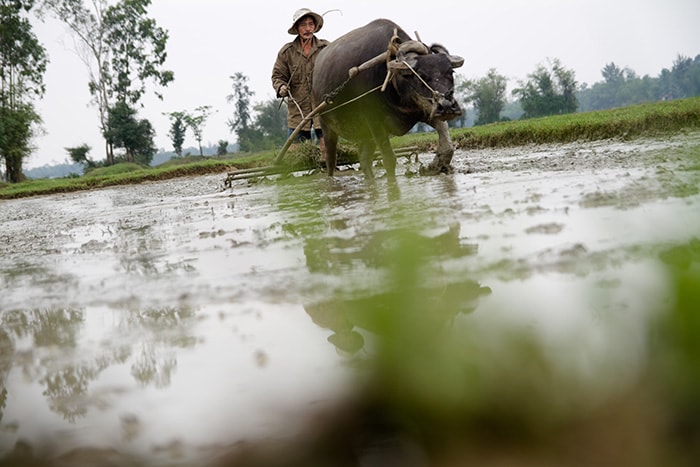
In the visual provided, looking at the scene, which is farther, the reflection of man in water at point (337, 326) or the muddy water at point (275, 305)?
the reflection of man in water at point (337, 326)

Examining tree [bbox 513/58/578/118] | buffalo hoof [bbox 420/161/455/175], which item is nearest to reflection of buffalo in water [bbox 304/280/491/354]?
buffalo hoof [bbox 420/161/455/175]

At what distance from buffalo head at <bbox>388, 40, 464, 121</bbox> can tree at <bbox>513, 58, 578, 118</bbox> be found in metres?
57.3

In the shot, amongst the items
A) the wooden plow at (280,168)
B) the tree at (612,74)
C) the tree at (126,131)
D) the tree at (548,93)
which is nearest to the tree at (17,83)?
the tree at (126,131)

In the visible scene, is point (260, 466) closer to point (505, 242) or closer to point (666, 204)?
point (505, 242)

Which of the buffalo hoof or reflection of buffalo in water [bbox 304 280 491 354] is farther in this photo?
the buffalo hoof

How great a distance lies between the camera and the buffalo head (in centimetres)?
366

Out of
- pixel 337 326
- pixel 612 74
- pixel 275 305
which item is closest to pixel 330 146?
pixel 275 305

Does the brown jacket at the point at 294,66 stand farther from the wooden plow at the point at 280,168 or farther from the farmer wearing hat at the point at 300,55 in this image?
the wooden plow at the point at 280,168

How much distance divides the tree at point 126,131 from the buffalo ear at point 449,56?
36126mm

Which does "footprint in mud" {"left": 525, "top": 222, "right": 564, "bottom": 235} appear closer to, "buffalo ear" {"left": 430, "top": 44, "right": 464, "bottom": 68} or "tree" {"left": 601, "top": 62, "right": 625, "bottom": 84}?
"buffalo ear" {"left": 430, "top": 44, "right": 464, "bottom": 68}

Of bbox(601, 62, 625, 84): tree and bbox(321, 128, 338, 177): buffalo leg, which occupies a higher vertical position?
bbox(601, 62, 625, 84): tree

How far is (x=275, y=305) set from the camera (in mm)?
1001

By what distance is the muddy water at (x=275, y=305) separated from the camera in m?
0.53

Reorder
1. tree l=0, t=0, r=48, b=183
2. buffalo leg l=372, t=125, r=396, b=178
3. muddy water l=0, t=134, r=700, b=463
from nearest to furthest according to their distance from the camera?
muddy water l=0, t=134, r=700, b=463
buffalo leg l=372, t=125, r=396, b=178
tree l=0, t=0, r=48, b=183
